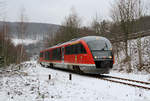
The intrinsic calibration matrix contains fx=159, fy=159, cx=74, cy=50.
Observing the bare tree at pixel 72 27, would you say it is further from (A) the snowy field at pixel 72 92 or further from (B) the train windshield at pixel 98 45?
(A) the snowy field at pixel 72 92

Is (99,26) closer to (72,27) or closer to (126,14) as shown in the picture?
(72,27)

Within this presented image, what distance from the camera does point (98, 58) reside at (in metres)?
11.4

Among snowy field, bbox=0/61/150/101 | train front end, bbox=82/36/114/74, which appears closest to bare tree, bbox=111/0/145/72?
train front end, bbox=82/36/114/74

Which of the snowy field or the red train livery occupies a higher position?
the red train livery

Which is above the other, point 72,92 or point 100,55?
point 100,55

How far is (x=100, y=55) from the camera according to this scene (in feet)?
37.7

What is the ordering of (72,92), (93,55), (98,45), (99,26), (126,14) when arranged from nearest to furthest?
(72,92)
(93,55)
(98,45)
(126,14)
(99,26)

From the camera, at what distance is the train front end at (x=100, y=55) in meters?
11.3

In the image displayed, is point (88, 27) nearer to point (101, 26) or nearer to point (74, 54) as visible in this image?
point (101, 26)

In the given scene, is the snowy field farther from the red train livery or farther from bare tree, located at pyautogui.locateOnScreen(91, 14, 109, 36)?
bare tree, located at pyautogui.locateOnScreen(91, 14, 109, 36)

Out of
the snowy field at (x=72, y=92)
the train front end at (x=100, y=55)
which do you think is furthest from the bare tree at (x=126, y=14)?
the snowy field at (x=72, y=92)

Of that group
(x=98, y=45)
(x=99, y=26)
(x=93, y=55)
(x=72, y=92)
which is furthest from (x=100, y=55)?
(x=99, y=26)

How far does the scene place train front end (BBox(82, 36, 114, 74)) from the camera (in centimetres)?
1133

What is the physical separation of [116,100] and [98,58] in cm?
603
